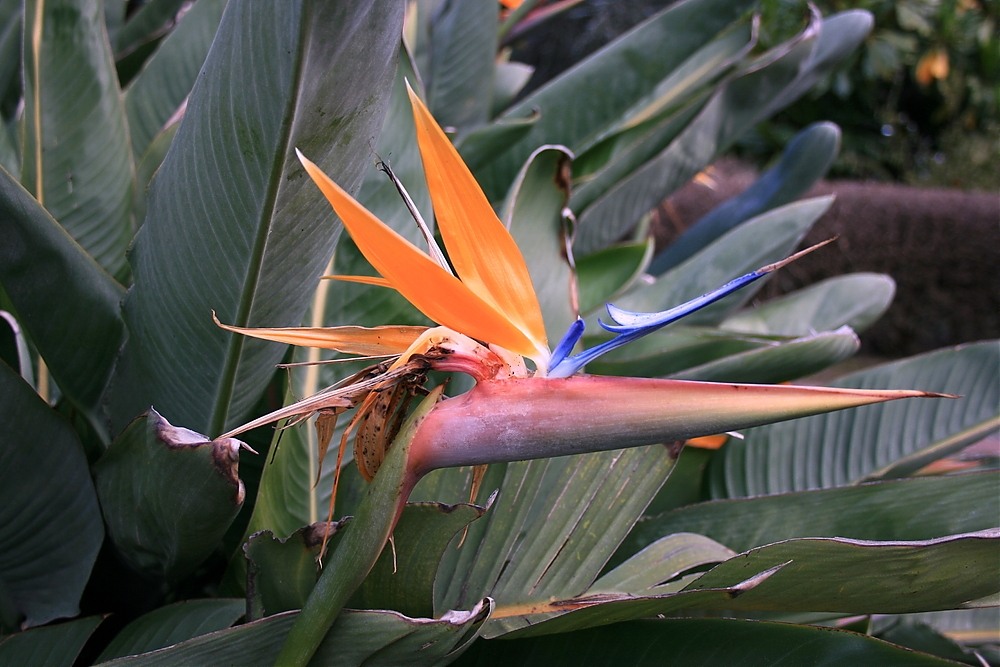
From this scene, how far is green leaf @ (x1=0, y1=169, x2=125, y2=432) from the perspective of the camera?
47cm

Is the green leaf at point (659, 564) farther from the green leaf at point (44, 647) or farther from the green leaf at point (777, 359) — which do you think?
the green leaf at point (44, 647)

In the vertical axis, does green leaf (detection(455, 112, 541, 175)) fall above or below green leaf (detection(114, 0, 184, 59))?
below

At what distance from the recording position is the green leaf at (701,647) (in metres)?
0.44

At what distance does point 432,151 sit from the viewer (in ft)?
1.05

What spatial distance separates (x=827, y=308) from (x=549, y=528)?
65cm

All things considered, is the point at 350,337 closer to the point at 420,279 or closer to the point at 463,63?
the point at 420,279

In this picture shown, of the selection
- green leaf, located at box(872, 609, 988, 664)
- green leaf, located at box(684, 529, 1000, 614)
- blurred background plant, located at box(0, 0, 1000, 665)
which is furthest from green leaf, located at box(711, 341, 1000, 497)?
green leaf, located at box(684, 529, 1000, 614)

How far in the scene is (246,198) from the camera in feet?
1.43

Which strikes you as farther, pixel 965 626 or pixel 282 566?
pixel 965 626

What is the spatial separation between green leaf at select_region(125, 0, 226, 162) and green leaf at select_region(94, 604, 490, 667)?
0.49 m

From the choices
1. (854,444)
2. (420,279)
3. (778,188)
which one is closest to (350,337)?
(420,279)

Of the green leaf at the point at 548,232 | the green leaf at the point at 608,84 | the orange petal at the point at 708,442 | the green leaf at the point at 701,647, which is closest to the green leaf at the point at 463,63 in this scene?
the green leaf at the point at 608,84

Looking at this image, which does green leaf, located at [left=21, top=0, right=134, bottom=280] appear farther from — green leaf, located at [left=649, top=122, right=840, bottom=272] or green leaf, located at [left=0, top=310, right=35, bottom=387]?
green leaf, located at [left=649, top=122, right=840, bottom=272]

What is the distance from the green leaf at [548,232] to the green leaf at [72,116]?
0.34 meters
